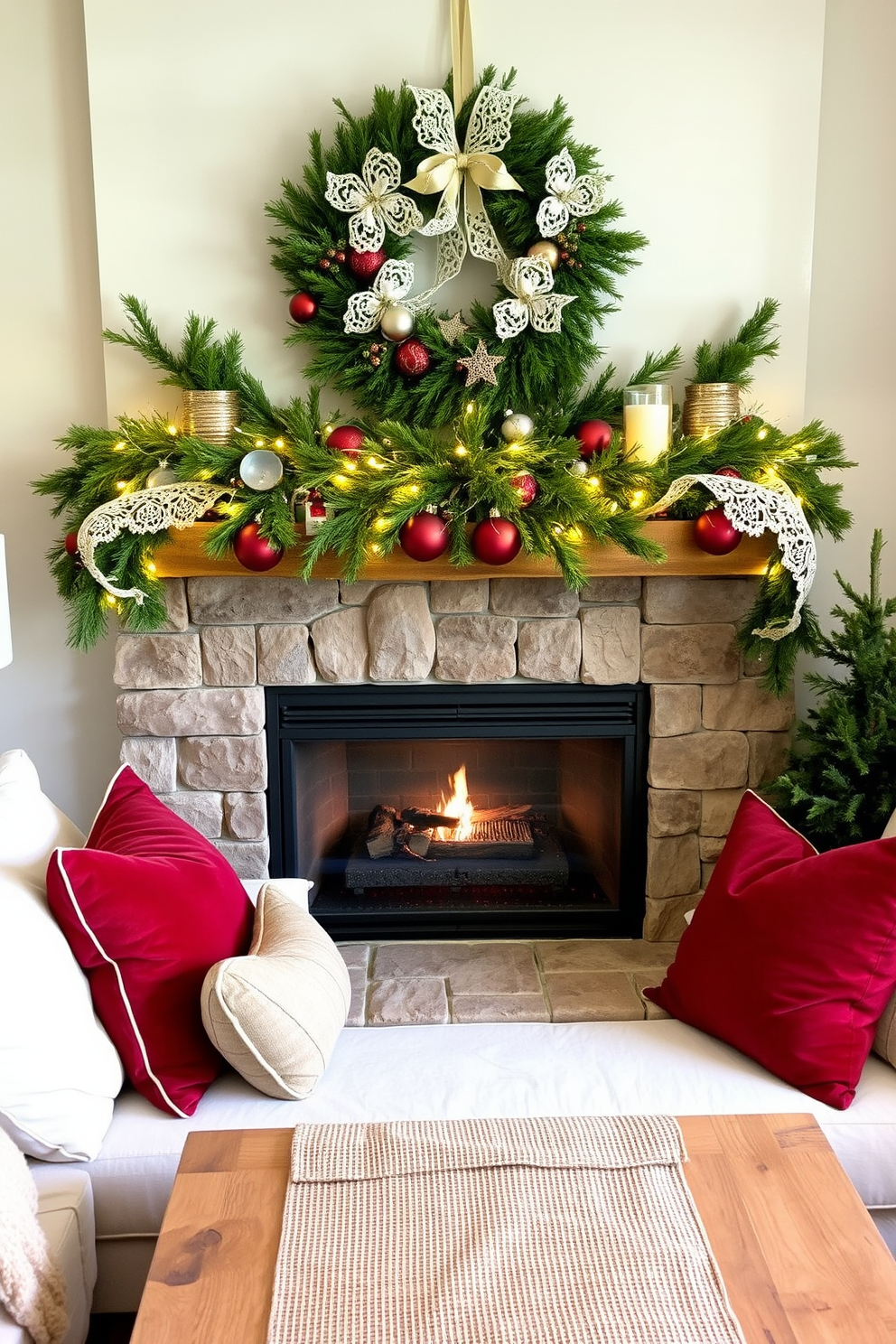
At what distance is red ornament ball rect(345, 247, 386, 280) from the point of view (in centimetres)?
210

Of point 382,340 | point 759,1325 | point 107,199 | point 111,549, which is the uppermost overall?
point 107,199

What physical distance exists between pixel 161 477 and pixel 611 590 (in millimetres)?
978

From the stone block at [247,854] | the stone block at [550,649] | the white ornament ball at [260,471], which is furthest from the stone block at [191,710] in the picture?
the stone block at [550,649]

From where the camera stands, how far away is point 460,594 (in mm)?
2236

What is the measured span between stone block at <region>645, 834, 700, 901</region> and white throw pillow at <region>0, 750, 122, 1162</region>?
126cm

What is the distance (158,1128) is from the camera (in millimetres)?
1581

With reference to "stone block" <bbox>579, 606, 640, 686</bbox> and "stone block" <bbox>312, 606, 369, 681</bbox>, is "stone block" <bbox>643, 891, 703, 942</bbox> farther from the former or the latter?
"stone block" <bbox>312, 606, 369, 681</bbox>

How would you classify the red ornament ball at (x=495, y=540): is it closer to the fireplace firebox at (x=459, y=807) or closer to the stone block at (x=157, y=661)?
the fireplace firebox at (x=459, y=807)

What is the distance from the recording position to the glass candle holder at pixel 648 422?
2.06 m

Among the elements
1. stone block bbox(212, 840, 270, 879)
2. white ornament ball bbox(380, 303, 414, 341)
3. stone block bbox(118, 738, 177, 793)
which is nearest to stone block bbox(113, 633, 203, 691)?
stone block bbox(118, 738, 177, 793)

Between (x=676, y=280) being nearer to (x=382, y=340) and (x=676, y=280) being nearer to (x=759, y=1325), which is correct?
(x=382, y=340)

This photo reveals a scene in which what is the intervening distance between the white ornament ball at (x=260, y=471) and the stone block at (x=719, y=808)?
119cm

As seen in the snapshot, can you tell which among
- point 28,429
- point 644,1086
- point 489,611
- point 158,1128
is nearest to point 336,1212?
point 158,1128

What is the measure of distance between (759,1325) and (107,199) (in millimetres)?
2245
